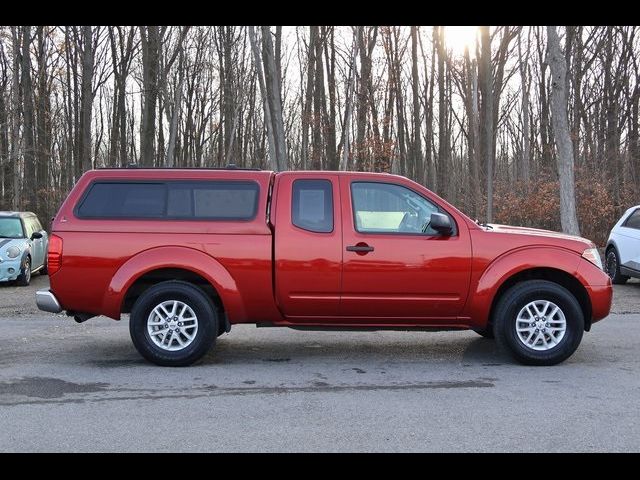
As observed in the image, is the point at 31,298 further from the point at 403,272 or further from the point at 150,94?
the point at 150,94

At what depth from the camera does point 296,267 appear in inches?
249

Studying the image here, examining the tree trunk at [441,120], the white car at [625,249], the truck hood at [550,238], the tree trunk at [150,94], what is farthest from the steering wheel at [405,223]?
the tree trunk at [441,120]

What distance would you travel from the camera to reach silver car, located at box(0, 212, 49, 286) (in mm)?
12758

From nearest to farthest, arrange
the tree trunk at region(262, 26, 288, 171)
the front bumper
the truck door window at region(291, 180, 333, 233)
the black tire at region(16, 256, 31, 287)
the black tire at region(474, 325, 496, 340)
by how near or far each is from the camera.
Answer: the truck door window at region(291, 180, 333, 233) → the black tire at region(474, 325, 496, 340) → the front bumper → the black tire at region(16, 256, 31, 287) → the tree trunk at region(262, 26, 288, 171)

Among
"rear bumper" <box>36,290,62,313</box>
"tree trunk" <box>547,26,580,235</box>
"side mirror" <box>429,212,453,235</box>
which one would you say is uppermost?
"tree trunk" <box>547,26,580,235</box>

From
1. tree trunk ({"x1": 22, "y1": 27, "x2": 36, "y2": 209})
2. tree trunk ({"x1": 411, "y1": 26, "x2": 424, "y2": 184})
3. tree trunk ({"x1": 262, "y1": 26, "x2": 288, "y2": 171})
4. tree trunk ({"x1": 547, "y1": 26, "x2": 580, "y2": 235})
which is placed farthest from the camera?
tree trunk ({"x1": 411, "y1": 26, "x2": 424, "y2": 184})

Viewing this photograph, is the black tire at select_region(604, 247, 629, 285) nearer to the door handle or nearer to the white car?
the white car

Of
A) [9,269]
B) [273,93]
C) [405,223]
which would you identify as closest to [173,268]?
[405,223]

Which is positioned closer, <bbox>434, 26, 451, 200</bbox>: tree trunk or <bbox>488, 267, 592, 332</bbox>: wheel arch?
<bbox>488, 267, 592, 332</bbox>: wheel arch

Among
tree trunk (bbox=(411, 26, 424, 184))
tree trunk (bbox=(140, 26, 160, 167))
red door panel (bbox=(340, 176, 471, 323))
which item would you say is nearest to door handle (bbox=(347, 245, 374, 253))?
red door panel (bbox=(340, 176, 471, 323))

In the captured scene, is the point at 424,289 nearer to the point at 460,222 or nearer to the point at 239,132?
the point at 460,222

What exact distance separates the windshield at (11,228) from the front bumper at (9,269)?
86 centimetres

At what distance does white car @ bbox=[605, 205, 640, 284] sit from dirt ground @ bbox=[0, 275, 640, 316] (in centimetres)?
34
